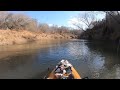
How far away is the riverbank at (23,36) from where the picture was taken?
1738 centimetres

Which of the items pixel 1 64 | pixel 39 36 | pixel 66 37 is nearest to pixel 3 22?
pixel 39 36

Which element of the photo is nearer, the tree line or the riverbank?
the riverbank

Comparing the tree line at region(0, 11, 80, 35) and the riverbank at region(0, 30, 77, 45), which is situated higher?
the tree line at region(0, 11, 80, 35)

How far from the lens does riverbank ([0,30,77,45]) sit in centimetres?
1738

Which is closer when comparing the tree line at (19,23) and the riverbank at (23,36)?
the riverbank at (23,36)

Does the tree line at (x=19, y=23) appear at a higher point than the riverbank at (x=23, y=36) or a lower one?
higher

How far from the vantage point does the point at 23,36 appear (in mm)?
20656

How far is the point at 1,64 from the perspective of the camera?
9.58 meters
